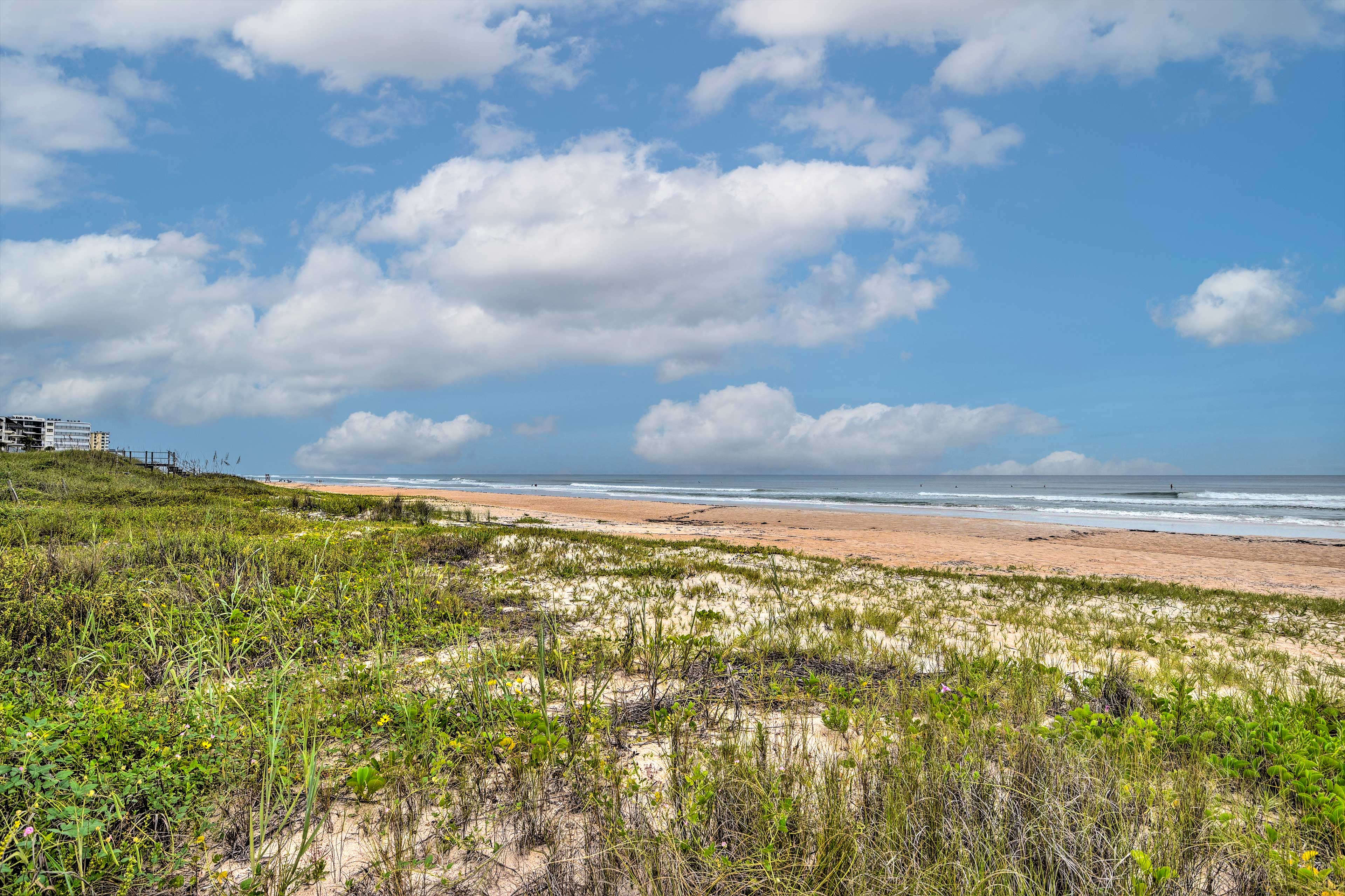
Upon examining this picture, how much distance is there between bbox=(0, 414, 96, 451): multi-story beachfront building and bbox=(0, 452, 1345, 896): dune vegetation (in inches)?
5050

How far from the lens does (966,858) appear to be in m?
2.85

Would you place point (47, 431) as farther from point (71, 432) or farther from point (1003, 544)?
point (1003, 544)

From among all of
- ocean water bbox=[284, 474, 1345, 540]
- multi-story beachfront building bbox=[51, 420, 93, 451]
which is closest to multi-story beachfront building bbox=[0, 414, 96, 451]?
multi-story beachfront building bbox=[51, 420, 93, 451]

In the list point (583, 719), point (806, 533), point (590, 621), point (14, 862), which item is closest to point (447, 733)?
point (583, 719)

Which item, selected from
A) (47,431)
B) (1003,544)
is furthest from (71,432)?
(1003,544)

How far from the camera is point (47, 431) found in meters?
167

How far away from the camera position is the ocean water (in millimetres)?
42281

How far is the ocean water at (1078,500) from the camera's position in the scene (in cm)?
4228

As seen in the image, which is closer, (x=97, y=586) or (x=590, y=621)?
(x=97, y=586)

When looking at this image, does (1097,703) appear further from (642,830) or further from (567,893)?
(567,893)

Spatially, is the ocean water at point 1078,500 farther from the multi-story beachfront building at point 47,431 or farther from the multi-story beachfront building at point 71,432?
the multi-story beachfront building at point 71,432

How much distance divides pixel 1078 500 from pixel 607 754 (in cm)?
8007

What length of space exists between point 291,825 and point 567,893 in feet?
5.34

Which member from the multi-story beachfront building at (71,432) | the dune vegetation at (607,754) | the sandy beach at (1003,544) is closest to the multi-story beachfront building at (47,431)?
the multi-story beachfront building at (71,432)
